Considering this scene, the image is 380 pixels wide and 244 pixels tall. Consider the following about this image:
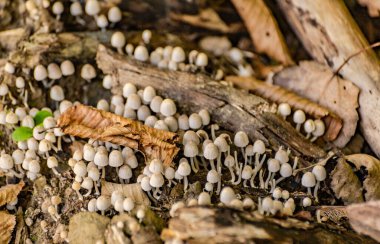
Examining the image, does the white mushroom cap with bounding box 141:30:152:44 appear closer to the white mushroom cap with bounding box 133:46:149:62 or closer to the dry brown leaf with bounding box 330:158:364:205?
the white mushroom cap with bounding box 133:46:149:62

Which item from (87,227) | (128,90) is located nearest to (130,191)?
(87,227)

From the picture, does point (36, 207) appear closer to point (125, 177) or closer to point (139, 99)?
point (125, 177)

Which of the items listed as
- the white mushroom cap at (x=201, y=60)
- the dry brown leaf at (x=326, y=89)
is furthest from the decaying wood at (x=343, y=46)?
the white mushroom cap at (x=201, y=60)

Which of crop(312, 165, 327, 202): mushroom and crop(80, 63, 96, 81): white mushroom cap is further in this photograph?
crop(80, 63, 96, 81): white mushroom cap

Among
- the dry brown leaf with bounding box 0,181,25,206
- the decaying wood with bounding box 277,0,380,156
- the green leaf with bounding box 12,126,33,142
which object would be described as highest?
the decaying wood with bounding box 277,0,380,156

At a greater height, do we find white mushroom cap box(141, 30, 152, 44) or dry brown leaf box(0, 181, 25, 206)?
white mushroom cap box(141, 30, 152, 44)

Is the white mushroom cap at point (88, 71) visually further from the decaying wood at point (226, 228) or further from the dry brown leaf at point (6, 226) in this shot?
the decaying wood at point (226, 228)

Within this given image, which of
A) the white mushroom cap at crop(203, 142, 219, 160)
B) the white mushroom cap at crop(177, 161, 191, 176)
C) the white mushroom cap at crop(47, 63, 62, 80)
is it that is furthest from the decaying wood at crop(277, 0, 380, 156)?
the white mushroom cap at crop(47, 63, 62, 80)
